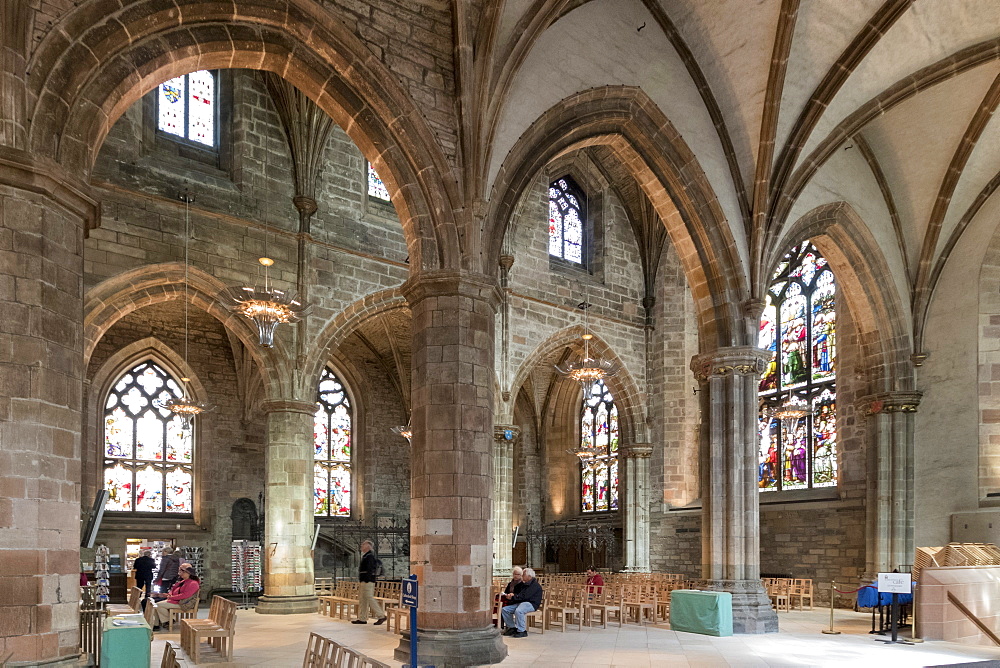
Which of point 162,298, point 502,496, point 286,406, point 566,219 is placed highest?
point 566,219

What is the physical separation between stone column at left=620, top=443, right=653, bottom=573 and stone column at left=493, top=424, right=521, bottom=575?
12.5 feet

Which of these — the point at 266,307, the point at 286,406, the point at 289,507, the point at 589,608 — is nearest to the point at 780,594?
the point at 589,608

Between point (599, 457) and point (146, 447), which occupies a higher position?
point (146, 447)

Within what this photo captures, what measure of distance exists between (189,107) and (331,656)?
45.1ft

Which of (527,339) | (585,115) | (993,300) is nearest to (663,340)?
(527,339)

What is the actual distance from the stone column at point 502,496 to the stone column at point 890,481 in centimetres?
753

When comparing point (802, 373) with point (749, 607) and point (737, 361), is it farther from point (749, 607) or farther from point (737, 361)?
point (749, 607)

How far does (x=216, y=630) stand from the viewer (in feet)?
29.4

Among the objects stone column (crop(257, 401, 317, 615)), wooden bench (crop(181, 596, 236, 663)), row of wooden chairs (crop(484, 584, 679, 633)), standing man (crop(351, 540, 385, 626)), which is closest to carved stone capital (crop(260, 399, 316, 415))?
stone column (crop(257, 401, 317, 615))

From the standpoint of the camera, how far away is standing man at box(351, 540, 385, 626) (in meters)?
13.4

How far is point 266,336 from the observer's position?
44.5 feet

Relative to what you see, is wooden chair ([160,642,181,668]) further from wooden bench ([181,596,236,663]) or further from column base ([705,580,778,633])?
column base ([705,580,778,633])

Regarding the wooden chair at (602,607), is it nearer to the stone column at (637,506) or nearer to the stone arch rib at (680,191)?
the stone arch rib at (680,191)

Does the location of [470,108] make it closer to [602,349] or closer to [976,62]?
[976,62]
